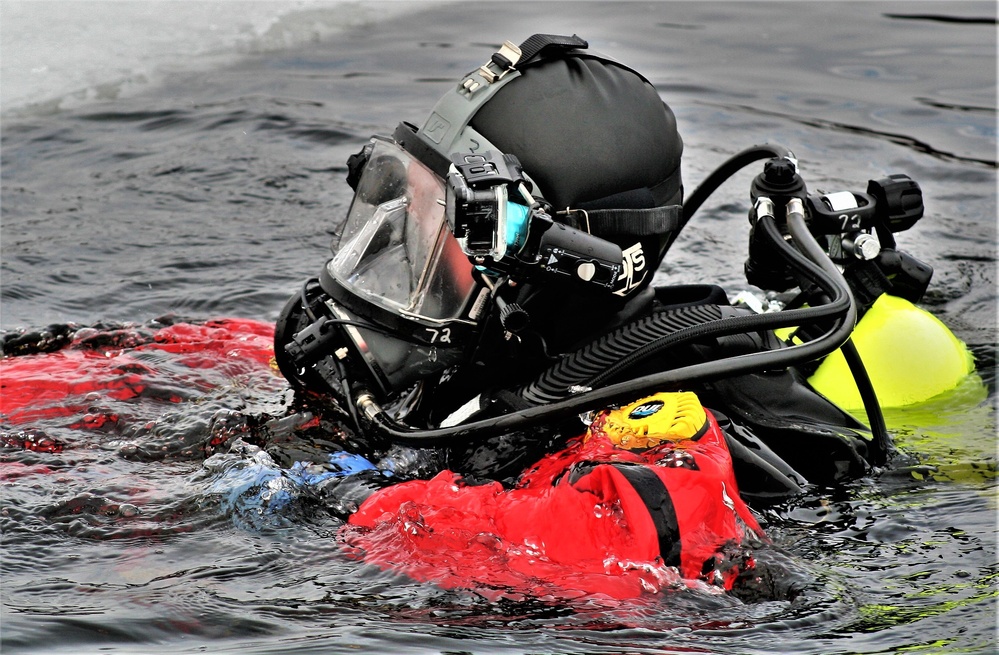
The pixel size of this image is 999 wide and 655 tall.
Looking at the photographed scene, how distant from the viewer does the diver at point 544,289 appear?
2.52 m

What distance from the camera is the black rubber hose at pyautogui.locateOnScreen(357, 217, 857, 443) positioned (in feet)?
7.67

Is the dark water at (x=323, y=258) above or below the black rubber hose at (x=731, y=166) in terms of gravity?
below

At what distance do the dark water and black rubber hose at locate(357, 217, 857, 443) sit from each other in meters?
0.35

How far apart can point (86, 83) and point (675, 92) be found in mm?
3828

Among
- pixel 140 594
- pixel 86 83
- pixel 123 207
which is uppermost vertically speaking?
pixel 86 83

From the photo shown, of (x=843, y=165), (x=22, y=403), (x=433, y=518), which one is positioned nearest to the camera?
(x=433, y=518)

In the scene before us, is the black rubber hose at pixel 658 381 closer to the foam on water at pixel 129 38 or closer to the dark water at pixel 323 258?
the dark water at pixel 323 258

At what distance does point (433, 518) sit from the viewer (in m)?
2.60

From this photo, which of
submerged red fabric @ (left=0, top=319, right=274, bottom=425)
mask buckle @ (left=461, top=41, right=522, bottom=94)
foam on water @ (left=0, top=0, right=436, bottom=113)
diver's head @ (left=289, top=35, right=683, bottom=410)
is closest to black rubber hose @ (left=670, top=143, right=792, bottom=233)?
diver's head @ (left=289, top=35, right=683, bottom=410)

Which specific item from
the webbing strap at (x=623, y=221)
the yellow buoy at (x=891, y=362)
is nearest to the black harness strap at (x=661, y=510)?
the webbing strap at (x=623, y=221)

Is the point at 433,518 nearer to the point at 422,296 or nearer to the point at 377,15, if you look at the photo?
the point at 422,296

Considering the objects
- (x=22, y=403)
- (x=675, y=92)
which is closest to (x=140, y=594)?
(x=22, y=403)

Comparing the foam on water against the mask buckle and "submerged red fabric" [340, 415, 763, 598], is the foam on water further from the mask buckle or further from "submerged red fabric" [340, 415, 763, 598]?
"submerged red fabric" [340, 415, 763, 598]

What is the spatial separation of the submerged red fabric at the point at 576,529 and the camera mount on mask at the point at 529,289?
0.16m
